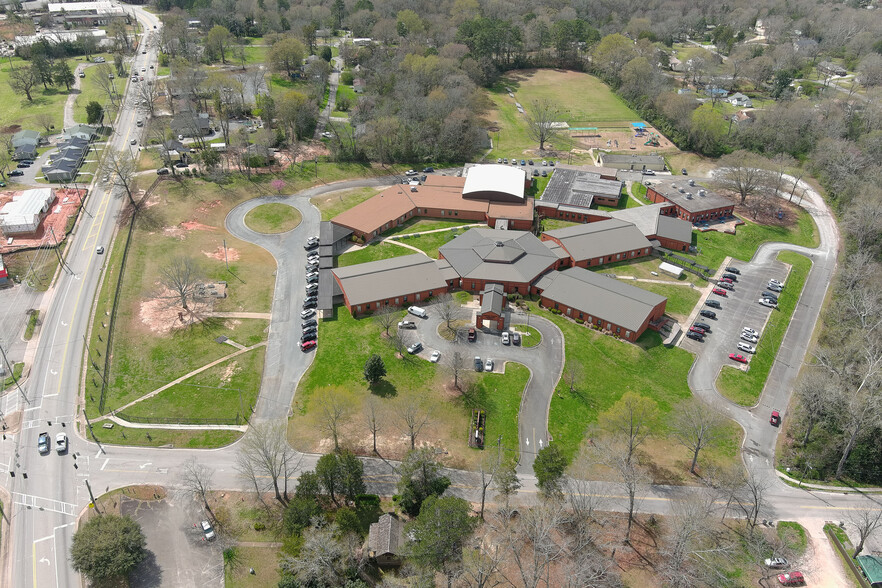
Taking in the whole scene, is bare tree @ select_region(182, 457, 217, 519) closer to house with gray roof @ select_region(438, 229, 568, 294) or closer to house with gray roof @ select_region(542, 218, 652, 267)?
house with gray roof @ select_region(438, 229, 568, 294)

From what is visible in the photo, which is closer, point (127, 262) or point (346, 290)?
point (346, 290)

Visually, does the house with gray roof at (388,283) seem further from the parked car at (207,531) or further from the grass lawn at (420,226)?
the parked car at (207,531)

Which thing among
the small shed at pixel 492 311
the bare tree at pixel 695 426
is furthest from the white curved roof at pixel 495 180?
the bare tree at pixel 695 426

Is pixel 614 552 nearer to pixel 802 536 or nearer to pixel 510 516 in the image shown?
pixel 510 516

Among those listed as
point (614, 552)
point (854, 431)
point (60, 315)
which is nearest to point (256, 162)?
point (60, 315)

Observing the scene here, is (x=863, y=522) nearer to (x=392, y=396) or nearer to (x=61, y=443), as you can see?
(x=392, y=396)

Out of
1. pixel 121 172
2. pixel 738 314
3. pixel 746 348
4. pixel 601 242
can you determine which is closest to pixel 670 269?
pixel 601 242

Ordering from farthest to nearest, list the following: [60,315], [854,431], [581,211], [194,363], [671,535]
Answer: [581,211] < [60,315] < [194,363] < [854,431] < [671,535]
